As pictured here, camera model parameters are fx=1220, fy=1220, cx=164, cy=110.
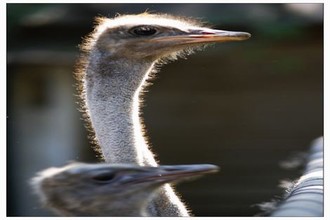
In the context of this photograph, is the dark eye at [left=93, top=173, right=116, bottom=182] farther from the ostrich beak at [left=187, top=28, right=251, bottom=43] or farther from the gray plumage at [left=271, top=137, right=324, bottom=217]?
the ostrich beak at [left=187, top=28, right=251, bottom=43]

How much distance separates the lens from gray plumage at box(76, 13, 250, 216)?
10.8 ft

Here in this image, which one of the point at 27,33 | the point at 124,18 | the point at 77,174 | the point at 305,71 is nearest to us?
the point at 77,174

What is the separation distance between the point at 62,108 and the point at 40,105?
156mm

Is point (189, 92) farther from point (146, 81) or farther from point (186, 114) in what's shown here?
point (146, 81)

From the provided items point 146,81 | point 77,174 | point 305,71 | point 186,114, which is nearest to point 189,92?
point 186,114

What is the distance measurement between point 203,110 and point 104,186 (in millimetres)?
4859

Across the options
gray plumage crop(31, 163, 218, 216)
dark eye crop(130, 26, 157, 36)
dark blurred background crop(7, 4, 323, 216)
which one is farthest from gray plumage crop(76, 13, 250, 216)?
dark blurred background crop(7, 4, 323, 216)

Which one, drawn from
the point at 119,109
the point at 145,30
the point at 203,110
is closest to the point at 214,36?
the point at 145,30

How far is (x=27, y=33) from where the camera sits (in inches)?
271

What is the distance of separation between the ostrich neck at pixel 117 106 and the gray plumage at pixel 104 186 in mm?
533

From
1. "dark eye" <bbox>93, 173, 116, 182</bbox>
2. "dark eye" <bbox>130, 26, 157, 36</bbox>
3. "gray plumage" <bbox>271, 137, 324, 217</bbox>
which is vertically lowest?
"gray plumage" <bbox>271, 137, 324, 217</bbox>

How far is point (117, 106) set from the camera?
11.0 feet

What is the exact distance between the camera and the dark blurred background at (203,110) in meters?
7.01

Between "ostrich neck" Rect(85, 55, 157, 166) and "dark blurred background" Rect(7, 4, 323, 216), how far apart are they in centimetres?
346
